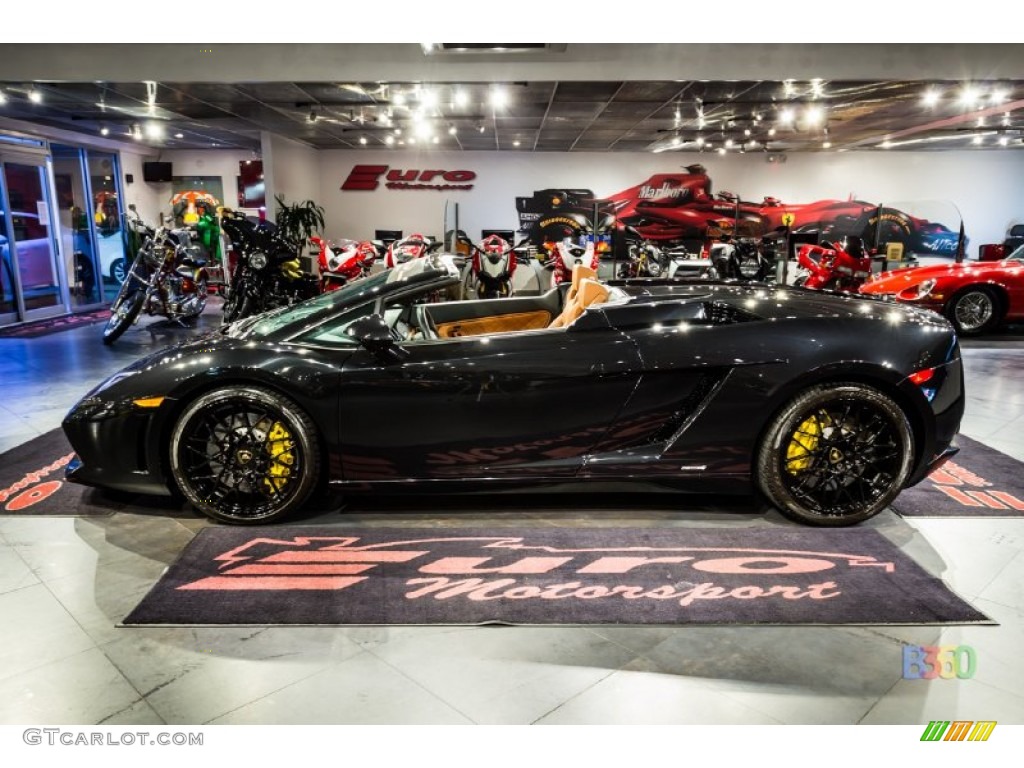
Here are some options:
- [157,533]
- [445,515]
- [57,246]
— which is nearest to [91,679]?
[157,533]

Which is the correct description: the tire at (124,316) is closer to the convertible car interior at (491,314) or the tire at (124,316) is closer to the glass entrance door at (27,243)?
the glass entrance door at (27,243)

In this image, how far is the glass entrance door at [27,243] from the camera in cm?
916

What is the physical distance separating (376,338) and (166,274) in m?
7.14

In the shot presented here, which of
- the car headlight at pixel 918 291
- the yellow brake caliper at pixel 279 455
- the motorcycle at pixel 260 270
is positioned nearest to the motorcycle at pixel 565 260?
the motorcycle at pixel 260 270

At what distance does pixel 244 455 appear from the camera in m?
2.87

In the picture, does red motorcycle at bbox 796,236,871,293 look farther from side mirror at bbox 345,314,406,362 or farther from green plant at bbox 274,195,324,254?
side mirror at bbox 345,314,406,362

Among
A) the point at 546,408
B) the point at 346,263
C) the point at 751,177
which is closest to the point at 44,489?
the point at 546,408

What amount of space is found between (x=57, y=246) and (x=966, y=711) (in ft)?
38.4

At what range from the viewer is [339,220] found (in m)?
14.0

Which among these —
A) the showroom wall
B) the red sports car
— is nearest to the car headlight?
the red sports car

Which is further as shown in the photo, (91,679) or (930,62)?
(930,62)
